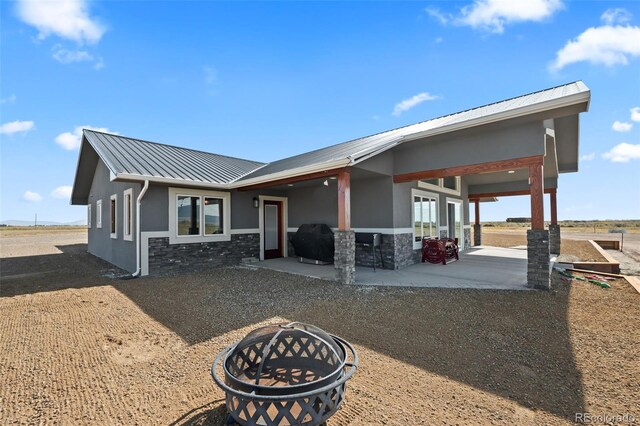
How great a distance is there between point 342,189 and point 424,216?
437 cm

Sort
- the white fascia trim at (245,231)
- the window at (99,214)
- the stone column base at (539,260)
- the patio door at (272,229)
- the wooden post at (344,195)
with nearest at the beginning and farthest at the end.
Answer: the stone column base at (539,260) → the wooden post at (344,195) → the white fascia trim at (245,231) → the patio door at (272,229) → the window at (99,214)

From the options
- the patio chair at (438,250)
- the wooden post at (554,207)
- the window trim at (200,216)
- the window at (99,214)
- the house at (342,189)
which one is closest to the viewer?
the house at (342,189)

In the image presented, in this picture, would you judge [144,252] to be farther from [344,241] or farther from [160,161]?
[344,241]

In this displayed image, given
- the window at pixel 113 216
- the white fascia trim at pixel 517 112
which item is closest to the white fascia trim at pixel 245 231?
the window at pixel 113 216

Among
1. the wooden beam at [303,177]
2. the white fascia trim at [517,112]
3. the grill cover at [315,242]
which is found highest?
the white fascia trim at [517,112]

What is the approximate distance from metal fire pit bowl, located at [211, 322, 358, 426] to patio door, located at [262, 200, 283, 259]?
27.8 ft

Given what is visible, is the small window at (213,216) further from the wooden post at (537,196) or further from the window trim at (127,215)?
the wooden post at (537,196)

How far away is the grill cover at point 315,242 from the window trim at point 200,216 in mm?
2417

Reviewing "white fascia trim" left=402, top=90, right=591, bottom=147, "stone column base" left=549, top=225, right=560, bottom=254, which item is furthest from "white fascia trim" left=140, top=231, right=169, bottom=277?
"stone column base" left=549, top=225, right=560, bottom=254

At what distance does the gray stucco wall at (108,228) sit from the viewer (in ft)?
29.4

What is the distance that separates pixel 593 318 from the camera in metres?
4.48

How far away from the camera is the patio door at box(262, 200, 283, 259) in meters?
11.3

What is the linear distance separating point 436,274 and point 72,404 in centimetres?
740

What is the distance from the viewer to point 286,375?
2836mm
